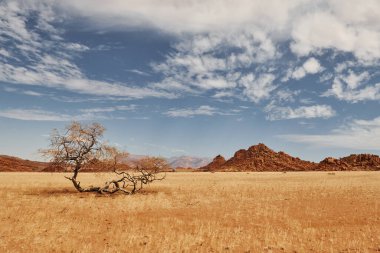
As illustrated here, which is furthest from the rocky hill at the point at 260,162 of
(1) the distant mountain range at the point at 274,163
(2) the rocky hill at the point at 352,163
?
(2) the rocky hill at the point at 352,163

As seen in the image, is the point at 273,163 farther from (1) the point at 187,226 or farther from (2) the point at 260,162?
(1) the point at 187,226

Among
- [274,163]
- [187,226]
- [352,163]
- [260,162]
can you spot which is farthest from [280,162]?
[187,226]

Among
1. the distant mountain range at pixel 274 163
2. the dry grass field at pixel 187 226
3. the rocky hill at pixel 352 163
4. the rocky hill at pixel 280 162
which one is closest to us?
the dry grass field at pixel 187 226

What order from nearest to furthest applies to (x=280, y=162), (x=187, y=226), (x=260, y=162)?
(x=187, y=226) < (x=260, y=162) < (x=280, y=162)

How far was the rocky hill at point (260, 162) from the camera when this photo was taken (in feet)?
485

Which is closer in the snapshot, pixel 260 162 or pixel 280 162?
pixel 260 162

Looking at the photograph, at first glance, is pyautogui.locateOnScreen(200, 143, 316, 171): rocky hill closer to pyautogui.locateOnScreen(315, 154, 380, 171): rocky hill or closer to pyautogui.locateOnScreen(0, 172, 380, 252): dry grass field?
pyautogui.locateOnScreen(315, 154, 380, 171): rocky hill

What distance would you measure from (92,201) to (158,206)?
5225mm

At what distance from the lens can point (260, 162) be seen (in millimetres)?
153750

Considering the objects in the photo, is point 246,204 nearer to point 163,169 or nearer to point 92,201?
point 92,201

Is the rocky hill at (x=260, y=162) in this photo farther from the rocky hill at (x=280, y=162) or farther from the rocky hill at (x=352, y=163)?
the rocky hill at (x=352, y=163)

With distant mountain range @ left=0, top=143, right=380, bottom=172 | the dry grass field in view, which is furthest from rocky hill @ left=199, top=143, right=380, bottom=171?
the dry grass field

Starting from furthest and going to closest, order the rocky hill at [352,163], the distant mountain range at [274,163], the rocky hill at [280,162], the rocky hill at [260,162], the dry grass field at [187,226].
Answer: the rocky hill at [260,162]
the distant mountain range at [274,163]
the rocky hill at [280,162]
the rocky hill at [352,163]
the dry grass field at [187,226]

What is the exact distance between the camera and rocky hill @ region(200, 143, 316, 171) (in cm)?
14788
